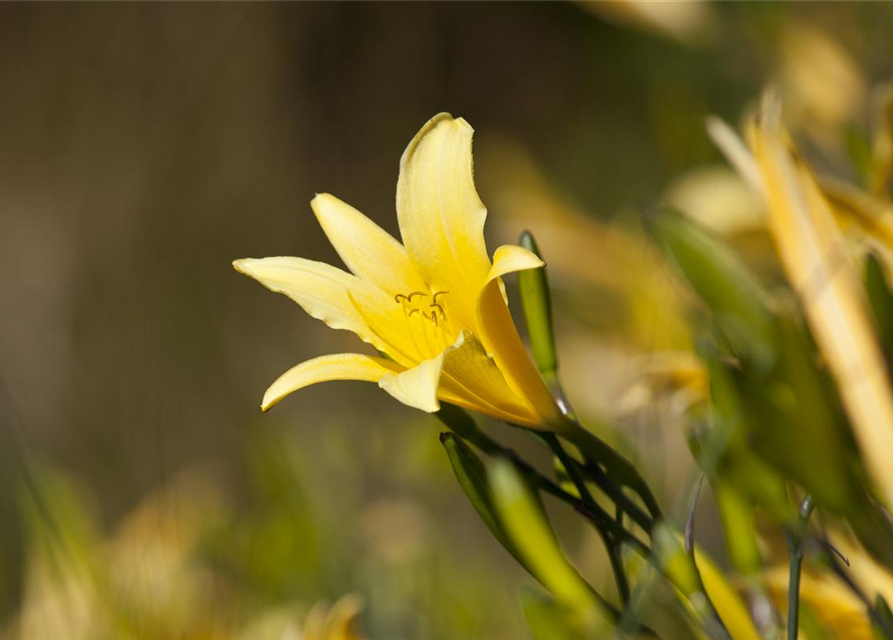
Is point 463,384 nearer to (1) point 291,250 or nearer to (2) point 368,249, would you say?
(2) point 368,249

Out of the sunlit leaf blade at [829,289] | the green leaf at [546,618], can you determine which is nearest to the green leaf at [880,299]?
the sunlit leaf blade at [829,289]

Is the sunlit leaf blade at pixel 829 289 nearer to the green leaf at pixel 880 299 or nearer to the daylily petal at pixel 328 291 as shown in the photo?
the green leaf at pixel 880 299

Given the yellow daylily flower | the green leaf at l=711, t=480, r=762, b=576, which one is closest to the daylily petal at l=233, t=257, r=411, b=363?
the yellow daylily flower

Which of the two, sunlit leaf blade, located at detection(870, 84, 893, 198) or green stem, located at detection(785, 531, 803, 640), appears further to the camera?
sunlit leaf blade, located at detection(870, 84, 893, 198)

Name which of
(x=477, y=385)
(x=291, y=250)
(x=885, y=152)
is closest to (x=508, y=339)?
(x=477, y=385)

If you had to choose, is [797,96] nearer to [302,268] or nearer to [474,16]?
[302,268]

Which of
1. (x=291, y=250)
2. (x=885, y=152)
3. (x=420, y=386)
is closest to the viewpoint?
(x=420, y=386)

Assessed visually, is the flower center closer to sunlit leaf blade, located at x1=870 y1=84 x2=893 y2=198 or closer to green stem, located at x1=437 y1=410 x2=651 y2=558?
green stem, located at x1=437 y1=410 x2=651 y2=558

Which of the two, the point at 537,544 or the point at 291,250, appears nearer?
the point at 537,544
